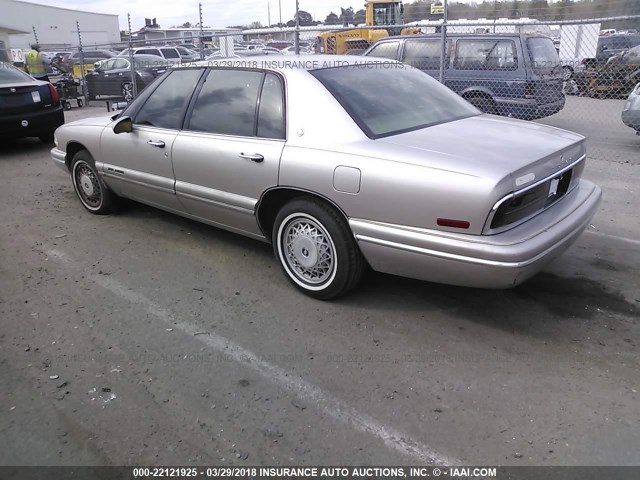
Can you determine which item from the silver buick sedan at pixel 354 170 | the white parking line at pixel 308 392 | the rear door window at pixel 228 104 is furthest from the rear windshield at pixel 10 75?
the white parking line at pixel 308 392

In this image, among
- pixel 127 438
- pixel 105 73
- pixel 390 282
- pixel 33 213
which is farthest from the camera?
pixel 105 73

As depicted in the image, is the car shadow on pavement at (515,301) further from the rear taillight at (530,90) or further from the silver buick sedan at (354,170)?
the rear taillight at (530,90)

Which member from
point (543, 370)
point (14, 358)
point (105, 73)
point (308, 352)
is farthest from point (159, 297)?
point (105, 73)

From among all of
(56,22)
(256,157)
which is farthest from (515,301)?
(56,22)

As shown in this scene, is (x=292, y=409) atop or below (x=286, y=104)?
below

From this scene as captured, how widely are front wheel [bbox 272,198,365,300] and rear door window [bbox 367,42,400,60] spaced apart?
7.63m

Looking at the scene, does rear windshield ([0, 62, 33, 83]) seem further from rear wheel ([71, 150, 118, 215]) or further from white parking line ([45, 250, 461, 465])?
white parking line ([45, 250, 461, 465])

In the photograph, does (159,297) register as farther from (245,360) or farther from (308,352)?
(308,352)

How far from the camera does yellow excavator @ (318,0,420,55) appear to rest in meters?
17.9

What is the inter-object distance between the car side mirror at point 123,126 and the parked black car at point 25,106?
4.93m

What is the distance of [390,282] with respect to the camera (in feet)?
13.3

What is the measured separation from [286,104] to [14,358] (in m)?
2.38

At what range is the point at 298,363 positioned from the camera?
10.1 ft

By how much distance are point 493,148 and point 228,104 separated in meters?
2.05
